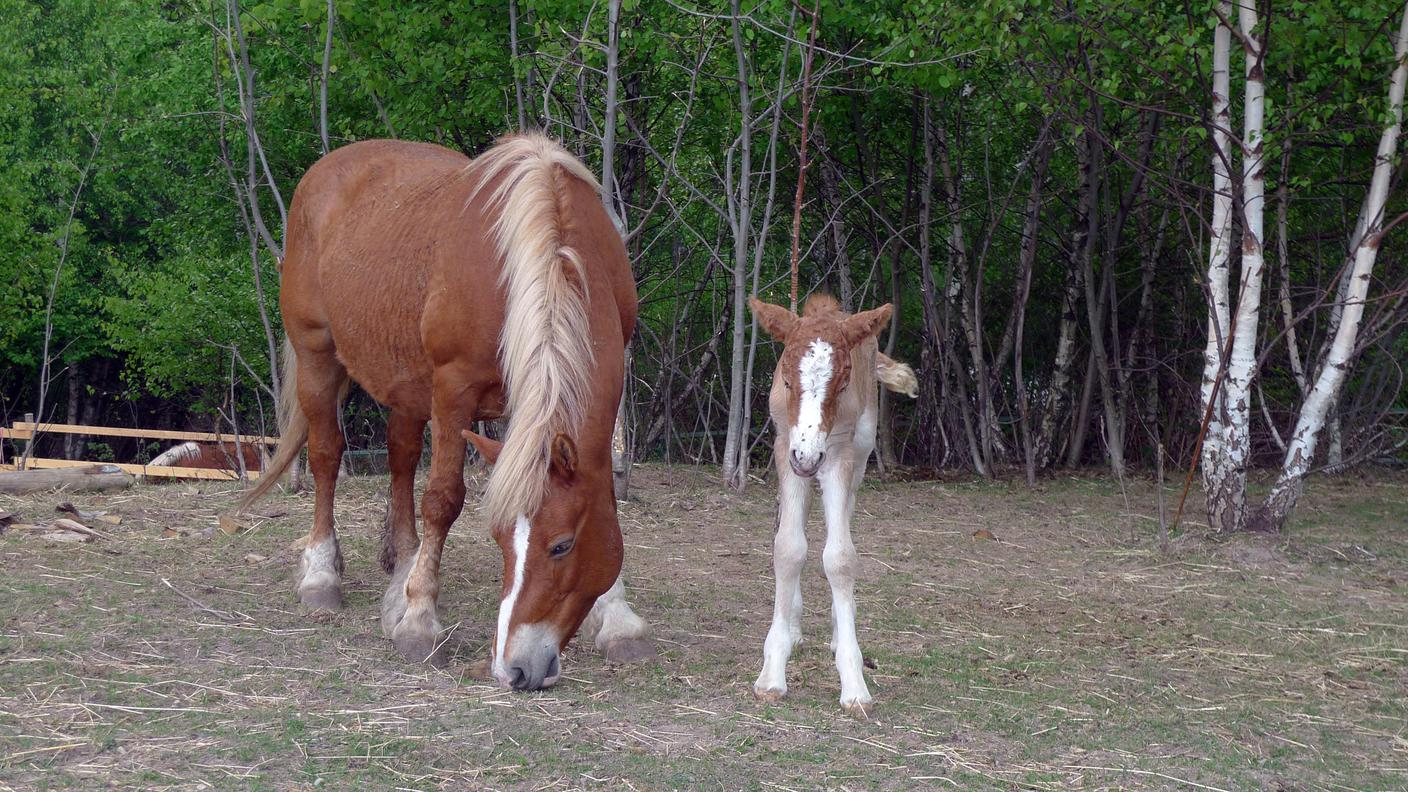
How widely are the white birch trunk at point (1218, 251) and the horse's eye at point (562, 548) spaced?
4996 millimetres

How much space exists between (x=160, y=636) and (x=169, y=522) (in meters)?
2.74

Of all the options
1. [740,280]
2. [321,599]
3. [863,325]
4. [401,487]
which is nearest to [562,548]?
[863,325]

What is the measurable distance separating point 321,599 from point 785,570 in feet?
7.37

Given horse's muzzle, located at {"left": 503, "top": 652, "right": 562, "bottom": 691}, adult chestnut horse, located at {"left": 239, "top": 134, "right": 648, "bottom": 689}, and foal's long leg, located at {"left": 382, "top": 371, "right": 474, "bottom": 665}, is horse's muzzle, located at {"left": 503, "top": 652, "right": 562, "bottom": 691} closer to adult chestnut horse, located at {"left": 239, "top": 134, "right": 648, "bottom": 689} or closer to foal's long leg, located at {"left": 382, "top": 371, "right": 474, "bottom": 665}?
adult chestnut horse, located at {"left": 239, "top": 134, "right": 648, "bottom": 689}

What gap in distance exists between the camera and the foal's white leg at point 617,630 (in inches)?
179

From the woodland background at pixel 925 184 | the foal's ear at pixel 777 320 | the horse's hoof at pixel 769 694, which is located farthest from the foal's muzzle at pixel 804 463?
the woodland background at pixel 925 184

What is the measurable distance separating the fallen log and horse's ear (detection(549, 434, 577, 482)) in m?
5.85

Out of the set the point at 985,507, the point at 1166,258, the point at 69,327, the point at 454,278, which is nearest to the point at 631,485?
the point at 985,507

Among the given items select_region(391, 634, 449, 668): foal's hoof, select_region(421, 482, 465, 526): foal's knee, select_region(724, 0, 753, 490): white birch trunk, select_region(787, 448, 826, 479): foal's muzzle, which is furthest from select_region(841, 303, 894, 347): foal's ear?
select_region(724, 0, 753, 490): white birch trunk

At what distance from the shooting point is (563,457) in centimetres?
384

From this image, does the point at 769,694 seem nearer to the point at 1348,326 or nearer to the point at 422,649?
the point at 422,649

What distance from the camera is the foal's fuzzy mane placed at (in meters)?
3.82

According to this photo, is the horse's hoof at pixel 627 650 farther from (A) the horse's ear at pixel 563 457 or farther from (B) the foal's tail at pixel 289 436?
(B) the foal's tail at pixel 289 436

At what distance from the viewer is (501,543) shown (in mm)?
3900
